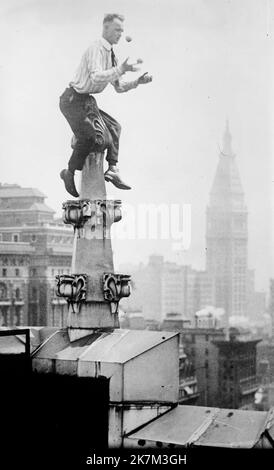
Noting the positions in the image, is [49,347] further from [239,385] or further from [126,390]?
[239,385]

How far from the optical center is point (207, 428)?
543 cm

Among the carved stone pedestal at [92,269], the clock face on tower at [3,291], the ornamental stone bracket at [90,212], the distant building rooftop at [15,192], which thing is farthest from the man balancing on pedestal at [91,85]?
the clock face on tower at [3,291]

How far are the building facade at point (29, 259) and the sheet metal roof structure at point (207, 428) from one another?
3469 cm

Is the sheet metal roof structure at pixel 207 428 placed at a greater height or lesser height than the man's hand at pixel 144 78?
lesser

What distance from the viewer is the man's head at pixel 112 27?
6668 mm

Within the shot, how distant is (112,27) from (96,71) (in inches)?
20.5

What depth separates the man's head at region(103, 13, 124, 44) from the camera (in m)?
6.67

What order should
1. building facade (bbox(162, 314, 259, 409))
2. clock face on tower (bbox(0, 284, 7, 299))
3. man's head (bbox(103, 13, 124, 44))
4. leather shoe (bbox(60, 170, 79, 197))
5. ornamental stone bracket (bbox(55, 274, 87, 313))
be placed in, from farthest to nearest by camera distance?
building facade (bbox(162, 314, 259, 409)), clock face on tower (bbox(0, 284, 7, 299)), leather shoe (bbox(60, 170, 79, 197)), man's head (bbox(103, 13, 124, 44)), ornamental stone bracket (bbox(55, 274, 87, 313))

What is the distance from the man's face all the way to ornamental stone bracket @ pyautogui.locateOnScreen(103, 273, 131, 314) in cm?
209

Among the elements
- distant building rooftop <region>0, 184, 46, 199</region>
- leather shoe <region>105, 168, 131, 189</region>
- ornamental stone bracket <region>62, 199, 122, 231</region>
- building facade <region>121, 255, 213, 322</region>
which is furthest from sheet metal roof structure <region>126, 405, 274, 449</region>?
building facade <region>121, 255, 213, 322</region>

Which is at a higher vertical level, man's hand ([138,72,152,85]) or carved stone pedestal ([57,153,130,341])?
man's hand ([138,72,152,85])

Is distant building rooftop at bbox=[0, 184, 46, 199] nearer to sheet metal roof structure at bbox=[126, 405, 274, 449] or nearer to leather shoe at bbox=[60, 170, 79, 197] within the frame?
leather shoe at bbox=[60, 170, 79, 197]

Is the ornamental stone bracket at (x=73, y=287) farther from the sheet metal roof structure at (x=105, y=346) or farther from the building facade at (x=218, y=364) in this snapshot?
the building facade at (x=218, y=364)
